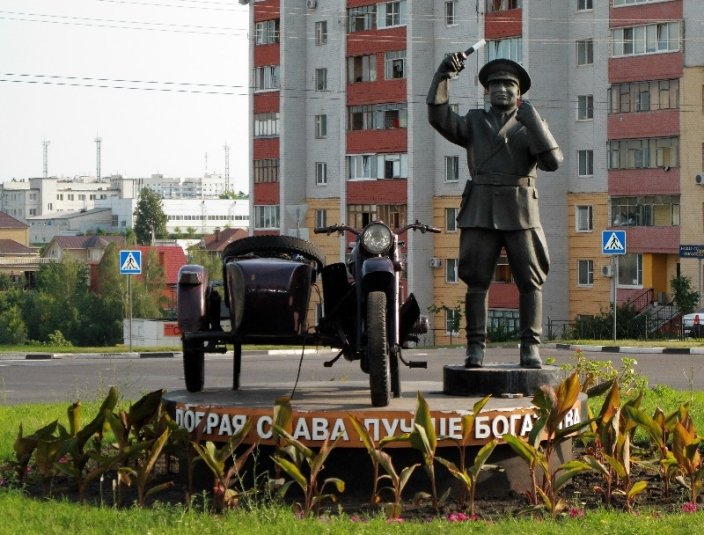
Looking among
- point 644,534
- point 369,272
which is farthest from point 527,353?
point 644,534

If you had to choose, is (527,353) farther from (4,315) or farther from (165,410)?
(4,315)

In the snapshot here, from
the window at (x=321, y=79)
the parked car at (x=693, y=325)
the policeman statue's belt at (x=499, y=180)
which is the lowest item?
the parked car at (x=693, y=325)

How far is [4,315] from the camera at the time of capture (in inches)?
3536

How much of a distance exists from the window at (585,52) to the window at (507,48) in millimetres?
2023

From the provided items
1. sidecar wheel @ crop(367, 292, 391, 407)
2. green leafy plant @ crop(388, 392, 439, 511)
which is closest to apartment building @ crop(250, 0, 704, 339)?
sidecar wheel @ crop(367, 292, 391, 407)

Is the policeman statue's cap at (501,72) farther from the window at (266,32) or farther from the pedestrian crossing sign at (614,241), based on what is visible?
the window at (266,32)

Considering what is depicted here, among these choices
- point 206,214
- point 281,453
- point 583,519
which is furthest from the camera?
point 206,214

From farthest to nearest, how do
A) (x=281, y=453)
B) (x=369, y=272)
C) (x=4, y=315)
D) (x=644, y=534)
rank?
(x=4, y=315)
(x=369, y=272)
(x=281, y=453)
(x=644, y=534)

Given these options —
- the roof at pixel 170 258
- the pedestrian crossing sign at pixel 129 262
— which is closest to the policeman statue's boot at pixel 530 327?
the pedestrian crossing sign at pixel 129 262

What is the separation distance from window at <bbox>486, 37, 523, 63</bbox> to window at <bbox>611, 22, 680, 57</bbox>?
11.2 feet

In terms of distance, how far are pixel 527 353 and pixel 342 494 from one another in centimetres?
224

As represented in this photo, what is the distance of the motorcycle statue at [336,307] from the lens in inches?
408

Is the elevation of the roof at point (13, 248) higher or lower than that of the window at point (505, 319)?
higher

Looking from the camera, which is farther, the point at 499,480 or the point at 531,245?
the point at 531,245
